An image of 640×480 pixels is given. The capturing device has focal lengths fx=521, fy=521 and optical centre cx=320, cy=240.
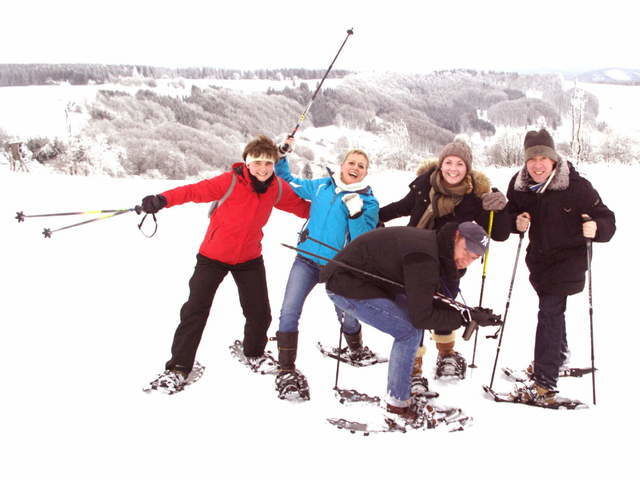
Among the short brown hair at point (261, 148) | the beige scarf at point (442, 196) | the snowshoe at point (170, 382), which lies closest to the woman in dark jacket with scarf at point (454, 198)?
the beige scarf at point (442, 196)

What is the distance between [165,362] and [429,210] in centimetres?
236

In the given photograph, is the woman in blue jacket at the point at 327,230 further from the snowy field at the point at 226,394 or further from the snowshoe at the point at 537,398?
the snowshoe at the point at 537,398

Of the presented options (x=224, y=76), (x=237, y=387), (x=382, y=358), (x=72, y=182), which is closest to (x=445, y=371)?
(x=382, y=358)

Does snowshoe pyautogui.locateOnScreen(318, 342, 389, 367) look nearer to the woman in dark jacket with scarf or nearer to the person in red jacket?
the woman in dark jacket with scarf

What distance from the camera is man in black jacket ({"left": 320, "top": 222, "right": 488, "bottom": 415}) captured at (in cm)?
292

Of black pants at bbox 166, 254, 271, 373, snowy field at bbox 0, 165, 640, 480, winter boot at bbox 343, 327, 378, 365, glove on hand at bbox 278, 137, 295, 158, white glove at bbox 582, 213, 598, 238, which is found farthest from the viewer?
winter boot at bbox 343, 327, 378, 365

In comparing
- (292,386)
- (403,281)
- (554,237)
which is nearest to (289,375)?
(292,386)

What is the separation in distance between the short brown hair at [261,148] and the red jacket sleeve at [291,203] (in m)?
0.29

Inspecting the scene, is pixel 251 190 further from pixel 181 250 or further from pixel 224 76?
pixel 224 76

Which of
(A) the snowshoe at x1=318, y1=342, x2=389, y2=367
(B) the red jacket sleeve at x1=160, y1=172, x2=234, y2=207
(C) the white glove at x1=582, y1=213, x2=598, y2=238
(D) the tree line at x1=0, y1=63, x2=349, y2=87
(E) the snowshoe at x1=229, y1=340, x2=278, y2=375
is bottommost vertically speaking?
(A) the snowshoe at x1=318, y1=342, x2=389, y2=367

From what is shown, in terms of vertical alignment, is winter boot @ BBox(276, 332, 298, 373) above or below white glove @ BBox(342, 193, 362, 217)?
below

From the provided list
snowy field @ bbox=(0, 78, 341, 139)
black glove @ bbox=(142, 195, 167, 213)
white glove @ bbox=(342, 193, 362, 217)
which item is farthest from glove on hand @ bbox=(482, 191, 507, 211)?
snowy field @ bbox=(0, 78, 341, 139)

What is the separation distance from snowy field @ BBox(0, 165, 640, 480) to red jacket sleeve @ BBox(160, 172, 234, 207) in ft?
4.38

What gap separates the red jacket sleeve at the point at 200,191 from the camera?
3.65 metres
